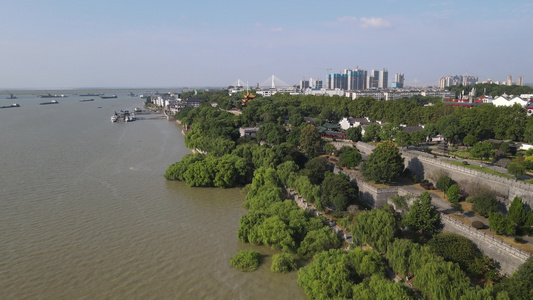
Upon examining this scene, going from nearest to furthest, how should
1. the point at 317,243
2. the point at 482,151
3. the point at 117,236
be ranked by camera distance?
1. the point at 317,243
2. the point at 117,236
3. the point at 482,151

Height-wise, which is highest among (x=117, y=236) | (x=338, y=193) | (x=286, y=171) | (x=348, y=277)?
(x=286, y=171)

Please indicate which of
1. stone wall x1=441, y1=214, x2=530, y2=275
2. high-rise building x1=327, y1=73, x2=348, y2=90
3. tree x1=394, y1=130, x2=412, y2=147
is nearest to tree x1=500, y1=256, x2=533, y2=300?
stone wall x1=441, y1=214, x2=530, y2=275

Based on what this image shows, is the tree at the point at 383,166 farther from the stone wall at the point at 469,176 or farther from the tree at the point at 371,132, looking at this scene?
the tree at the point at 371,132

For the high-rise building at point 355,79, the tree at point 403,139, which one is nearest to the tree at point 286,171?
the tree at point 403,139

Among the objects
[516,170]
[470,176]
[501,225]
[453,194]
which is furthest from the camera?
[470,176]

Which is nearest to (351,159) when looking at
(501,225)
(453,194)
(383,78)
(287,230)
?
(453,194)

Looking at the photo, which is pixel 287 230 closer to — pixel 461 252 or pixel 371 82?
pixel 461 252
